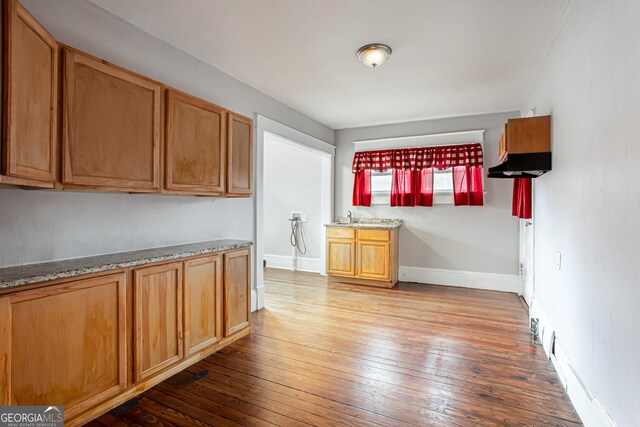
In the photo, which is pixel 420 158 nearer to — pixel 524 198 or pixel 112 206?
pixel 524 198

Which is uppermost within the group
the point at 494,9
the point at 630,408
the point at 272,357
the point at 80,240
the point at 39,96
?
the point at 494,9

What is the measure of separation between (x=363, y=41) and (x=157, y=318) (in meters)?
2.62

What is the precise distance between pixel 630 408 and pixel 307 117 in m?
4.57

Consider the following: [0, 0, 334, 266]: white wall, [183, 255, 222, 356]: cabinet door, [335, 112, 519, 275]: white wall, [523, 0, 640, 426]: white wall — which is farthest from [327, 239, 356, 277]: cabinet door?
[523, 0, 640, 426]: white wall

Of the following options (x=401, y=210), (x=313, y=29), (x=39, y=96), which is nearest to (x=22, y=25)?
(x=39, y=96)

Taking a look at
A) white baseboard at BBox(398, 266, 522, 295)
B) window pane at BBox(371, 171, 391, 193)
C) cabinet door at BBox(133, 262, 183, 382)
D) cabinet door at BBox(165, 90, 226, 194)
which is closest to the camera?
cabinet door at BBox(133, 262, 183, 382)

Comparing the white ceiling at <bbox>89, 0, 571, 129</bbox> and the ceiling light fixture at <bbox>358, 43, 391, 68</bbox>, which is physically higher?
the white ceiling at <bbox>89, 0, 571, 129</bbox>

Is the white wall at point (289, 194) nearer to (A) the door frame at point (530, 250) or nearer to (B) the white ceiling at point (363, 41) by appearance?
(B) the white ceiling at point (363, 41)

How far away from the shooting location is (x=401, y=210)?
543 cm

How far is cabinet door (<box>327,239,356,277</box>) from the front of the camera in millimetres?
5137

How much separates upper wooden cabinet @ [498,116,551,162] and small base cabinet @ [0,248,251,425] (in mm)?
2548

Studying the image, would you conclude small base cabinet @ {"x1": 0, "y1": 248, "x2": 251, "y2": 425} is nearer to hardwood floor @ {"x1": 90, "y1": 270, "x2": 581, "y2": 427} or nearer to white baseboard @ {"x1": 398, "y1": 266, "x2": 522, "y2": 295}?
hardwood floor @ {"x1": 90, "y1": 270, "x2": 581, "y2": 427}

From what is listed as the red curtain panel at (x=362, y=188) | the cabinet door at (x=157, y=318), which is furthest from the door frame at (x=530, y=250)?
the cabinet door at (x=157, y=318)

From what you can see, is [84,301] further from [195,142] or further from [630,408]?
[630,408]
